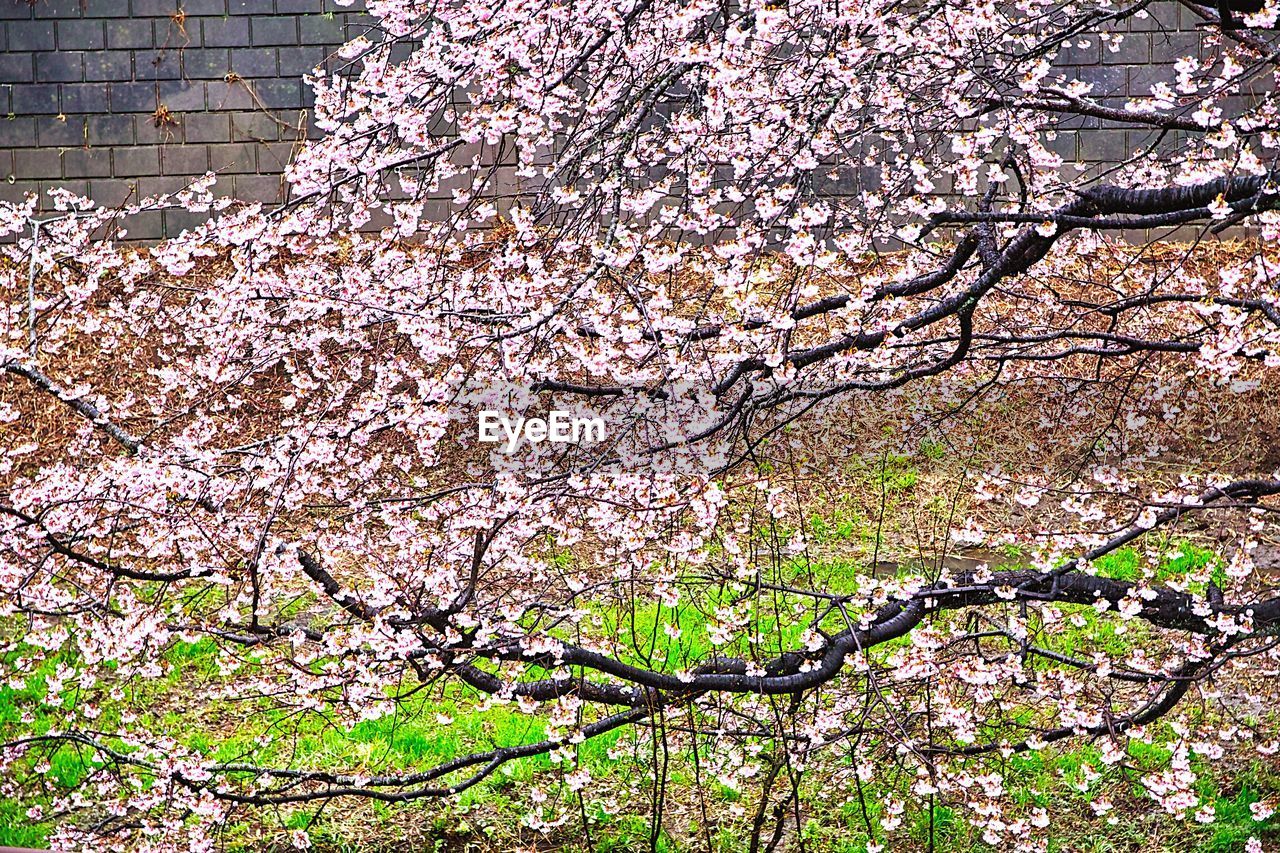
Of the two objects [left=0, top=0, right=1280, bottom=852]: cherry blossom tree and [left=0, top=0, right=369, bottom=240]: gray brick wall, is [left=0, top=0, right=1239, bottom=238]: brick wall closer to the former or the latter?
[left=0, top=0, right=369, bottom=240]: gray brick wall

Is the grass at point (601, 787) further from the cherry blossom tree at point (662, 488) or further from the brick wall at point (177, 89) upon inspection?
the brick wall at point (177, 89)

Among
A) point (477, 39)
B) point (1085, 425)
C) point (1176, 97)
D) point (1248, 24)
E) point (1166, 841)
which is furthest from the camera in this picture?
point (1085, 425)

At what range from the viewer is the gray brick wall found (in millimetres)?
8312

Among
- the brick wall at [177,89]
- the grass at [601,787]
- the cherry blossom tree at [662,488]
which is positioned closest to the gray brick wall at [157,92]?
the brick wall at [177,89]

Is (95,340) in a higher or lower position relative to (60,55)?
lower

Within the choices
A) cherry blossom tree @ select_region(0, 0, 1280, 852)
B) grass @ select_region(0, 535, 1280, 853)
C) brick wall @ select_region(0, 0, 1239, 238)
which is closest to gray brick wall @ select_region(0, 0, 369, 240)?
brick wall @ select_region(0, 0, 1239, 238)

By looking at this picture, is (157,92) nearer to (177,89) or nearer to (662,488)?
(177,89)

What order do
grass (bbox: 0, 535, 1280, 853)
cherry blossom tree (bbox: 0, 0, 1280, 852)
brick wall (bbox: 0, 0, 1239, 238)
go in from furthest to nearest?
brick wall (bbox: 0, 0, 1239, 238) → grass (bbox: 0, 535, 1280, 853) → cherry blossom tree (bbox: 0, 0, 1280, 852)

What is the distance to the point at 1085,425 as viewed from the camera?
780 cm

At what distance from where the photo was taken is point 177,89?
839 cm

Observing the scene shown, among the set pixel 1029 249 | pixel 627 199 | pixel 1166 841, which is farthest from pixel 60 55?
pixel 1166 841

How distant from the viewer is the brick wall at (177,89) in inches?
327

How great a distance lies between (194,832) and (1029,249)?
11.2ft

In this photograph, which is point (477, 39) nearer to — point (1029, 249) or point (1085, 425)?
point (1029, 249)
